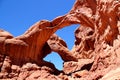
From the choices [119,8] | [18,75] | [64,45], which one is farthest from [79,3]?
[119,8]

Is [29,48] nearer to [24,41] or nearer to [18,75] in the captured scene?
[24,41]

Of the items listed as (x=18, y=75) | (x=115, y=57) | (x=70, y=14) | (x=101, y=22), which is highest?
(x=70, y=14)

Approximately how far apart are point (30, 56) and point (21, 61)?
942mm

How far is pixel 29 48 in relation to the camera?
21.8 metres

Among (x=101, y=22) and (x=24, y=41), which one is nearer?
(x=101, y=22)

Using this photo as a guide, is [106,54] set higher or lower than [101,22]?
lower

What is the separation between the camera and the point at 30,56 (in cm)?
2169

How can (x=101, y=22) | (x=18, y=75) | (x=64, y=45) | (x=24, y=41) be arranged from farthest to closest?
(x=64, y=45) → (x=24, y=41) → (x=18, y=75) → (x=101, y=22)

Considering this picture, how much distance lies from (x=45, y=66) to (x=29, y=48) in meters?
2.09

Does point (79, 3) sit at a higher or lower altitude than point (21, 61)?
higher

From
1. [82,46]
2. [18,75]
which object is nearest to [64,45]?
[82,46]

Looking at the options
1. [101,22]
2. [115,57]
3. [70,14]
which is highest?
[70,14]

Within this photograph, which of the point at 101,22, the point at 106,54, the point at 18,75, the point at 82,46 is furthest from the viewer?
the point at 82,46

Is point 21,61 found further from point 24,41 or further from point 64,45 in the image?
point 64,45
